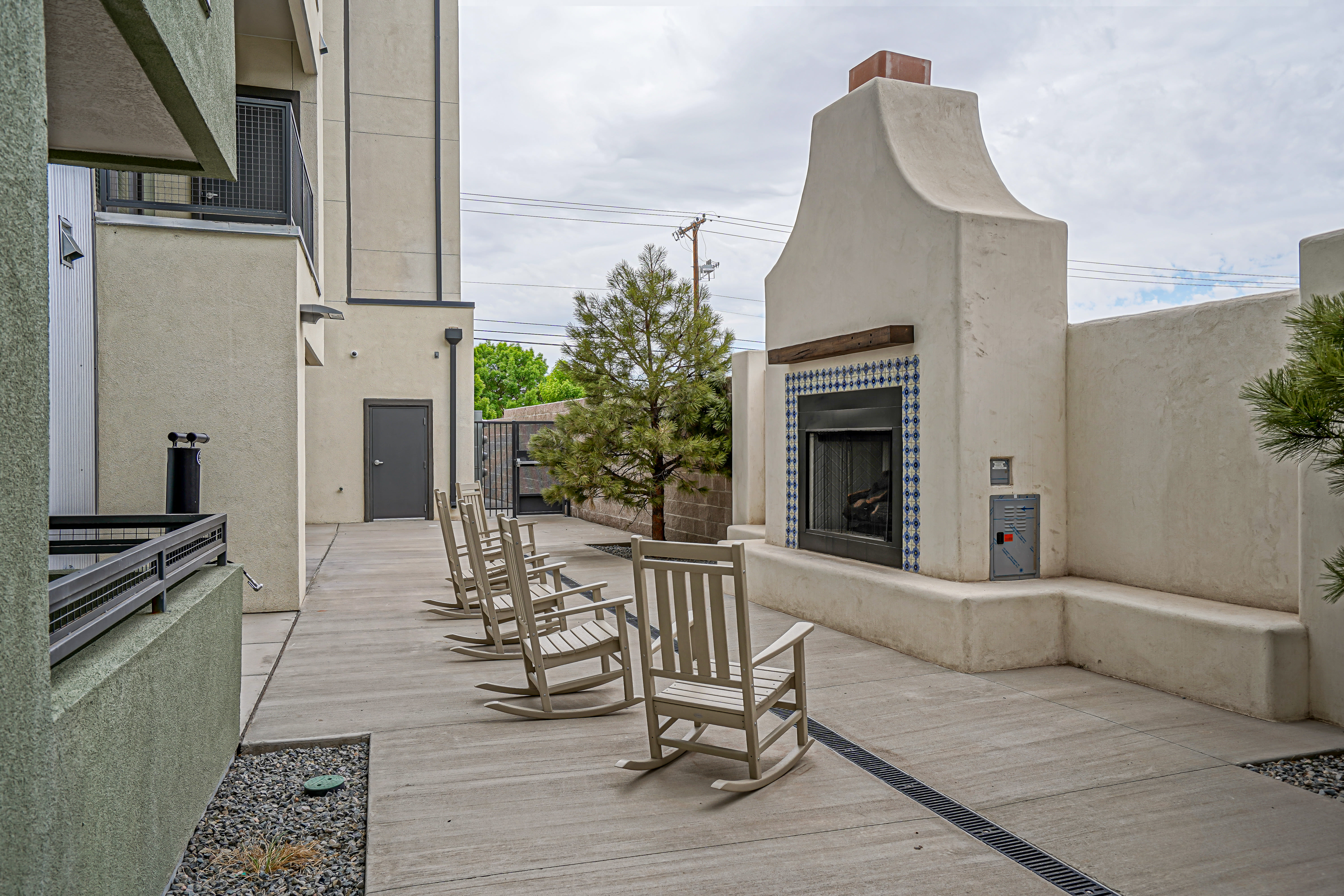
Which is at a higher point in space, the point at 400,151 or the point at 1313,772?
the point at 400,151

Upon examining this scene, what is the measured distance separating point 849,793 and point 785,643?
59 cm

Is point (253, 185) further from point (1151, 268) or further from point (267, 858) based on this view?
point (1151, 268)

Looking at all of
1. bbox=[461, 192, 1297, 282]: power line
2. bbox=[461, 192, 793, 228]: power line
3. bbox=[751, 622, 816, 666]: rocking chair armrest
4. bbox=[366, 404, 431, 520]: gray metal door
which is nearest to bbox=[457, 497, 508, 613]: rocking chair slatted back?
bbox=[751, 622, 816, 666]: rocking chair armrest

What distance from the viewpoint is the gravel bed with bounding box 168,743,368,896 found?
101 inches

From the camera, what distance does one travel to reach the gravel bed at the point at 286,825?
257cm

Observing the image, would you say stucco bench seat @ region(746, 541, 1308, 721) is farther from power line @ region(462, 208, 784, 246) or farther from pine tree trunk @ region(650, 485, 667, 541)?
power line @ region(462, 208, 784, 246)

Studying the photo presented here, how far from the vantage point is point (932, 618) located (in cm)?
513

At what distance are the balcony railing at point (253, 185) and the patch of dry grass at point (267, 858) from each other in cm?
500

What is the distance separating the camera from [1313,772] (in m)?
3.40

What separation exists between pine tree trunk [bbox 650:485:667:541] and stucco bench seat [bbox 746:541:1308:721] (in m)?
3.92

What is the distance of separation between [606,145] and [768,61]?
21826 millimetres

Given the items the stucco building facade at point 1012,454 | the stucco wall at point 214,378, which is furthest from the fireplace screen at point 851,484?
the stucco wall at point 214,378

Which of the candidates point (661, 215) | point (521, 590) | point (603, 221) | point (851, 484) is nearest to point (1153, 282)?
point (661, 215)

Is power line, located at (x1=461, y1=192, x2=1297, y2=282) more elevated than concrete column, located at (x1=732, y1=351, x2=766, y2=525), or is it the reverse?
power line, located at (x1=461, y1=192, x2=1297, y2=282)
